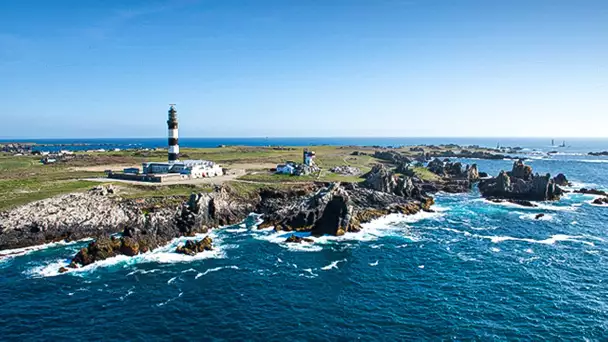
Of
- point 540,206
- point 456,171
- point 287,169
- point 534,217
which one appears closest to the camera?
point 534,217

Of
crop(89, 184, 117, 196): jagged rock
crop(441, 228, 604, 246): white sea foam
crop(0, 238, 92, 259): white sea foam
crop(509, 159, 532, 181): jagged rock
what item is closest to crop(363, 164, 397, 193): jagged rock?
crop(441, 228, 604, 246): white sea foam

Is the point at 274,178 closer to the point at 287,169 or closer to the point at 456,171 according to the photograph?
the point at 287,169

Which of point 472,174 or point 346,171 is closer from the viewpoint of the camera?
point 346,171

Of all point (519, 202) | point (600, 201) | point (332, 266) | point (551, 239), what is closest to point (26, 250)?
point (332, 266)

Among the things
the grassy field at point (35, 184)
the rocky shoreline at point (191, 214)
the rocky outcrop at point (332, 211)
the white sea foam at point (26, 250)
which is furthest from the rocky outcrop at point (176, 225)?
the grassy field at point (35, 184)

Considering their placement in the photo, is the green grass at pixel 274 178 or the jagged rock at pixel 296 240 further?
the green grass at pixel 274 178

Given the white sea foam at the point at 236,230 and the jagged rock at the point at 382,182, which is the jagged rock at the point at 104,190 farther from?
the jagged rock at the point at 382,182
